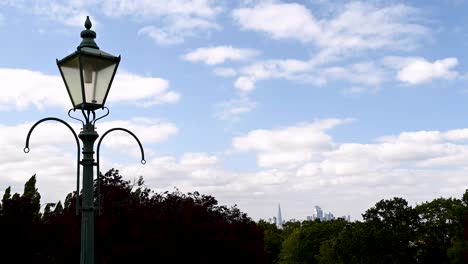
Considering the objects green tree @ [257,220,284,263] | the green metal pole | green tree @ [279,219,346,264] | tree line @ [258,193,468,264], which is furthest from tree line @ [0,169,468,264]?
green tree @ [257,220,284,263]

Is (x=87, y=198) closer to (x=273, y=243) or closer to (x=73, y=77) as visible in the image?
(x=73, y=77)

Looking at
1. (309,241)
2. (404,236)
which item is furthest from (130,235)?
(309,241)

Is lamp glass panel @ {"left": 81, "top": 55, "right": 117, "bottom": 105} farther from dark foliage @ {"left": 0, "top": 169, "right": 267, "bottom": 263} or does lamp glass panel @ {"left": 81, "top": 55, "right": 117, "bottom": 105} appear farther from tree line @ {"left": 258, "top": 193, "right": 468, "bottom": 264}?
tree line @ {"left": 258, "top": 193, "right": 468, "bottom": 264}

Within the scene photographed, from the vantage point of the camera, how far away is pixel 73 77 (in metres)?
6.17

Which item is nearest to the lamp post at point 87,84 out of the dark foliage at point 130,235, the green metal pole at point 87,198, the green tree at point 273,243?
the green metal pole at point 87,198

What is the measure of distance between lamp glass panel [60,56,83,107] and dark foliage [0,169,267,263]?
2239cm

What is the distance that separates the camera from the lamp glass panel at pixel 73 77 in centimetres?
612

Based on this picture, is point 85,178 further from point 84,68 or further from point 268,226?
point 268,226

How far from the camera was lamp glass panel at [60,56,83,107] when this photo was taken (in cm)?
612

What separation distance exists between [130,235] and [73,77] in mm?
24733

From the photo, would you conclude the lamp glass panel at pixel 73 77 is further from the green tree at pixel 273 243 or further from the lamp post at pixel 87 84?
the green tree at pixel 273 243

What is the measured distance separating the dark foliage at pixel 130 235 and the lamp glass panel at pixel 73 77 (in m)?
22.4

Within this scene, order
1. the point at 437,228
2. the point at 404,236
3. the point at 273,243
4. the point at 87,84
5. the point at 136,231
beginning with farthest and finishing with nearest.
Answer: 1. the point at 273,243
2. the point at 437,228
3. the point at 404,236
4. the point at 136,231
5. the point at 87,84

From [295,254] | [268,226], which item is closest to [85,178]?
[295,254]
